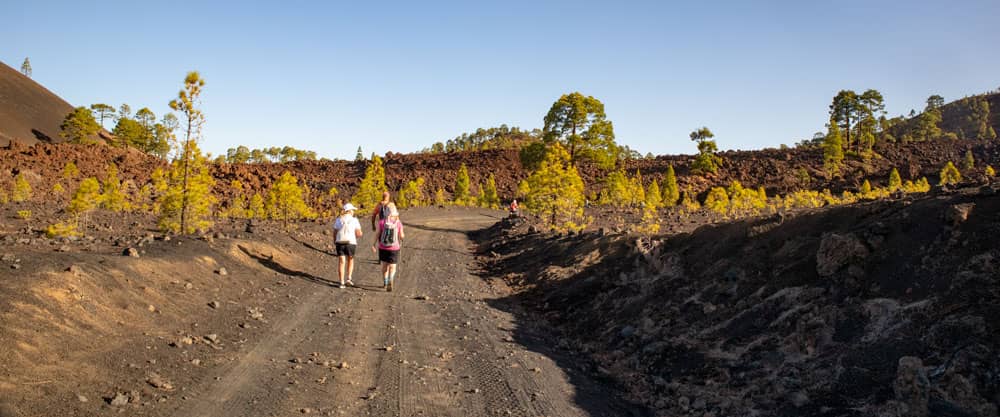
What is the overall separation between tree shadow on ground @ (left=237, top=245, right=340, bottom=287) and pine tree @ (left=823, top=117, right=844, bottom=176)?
3066 inches

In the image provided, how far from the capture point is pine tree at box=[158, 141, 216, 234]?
20.5 m

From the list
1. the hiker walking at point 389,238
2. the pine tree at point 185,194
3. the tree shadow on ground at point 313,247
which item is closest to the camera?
the hiker walking at point 389,238

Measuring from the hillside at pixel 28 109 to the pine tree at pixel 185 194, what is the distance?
102711 mm

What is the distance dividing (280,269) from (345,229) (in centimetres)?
283

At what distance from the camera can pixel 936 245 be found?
6.77 meters

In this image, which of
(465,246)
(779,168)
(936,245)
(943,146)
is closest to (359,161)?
(779,168)

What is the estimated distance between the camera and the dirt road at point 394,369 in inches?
221

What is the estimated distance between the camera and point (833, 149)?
237 feet

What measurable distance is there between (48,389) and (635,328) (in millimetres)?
7915

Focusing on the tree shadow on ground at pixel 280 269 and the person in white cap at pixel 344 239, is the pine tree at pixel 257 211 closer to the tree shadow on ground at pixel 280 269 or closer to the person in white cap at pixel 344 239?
the tree shadow on ground at pixel 280 269

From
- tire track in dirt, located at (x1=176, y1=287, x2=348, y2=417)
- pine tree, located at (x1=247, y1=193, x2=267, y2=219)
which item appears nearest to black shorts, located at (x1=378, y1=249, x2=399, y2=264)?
tire track in dirt, located at (x1=176, y1=287, x2=348, y2=417)

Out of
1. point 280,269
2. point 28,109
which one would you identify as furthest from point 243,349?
point 28,109

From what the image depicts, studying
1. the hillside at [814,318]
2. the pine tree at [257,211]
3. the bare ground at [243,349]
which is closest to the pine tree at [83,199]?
the bare ground at [243,349]

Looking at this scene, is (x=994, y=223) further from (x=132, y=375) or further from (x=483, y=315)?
(x=132, y=375)
